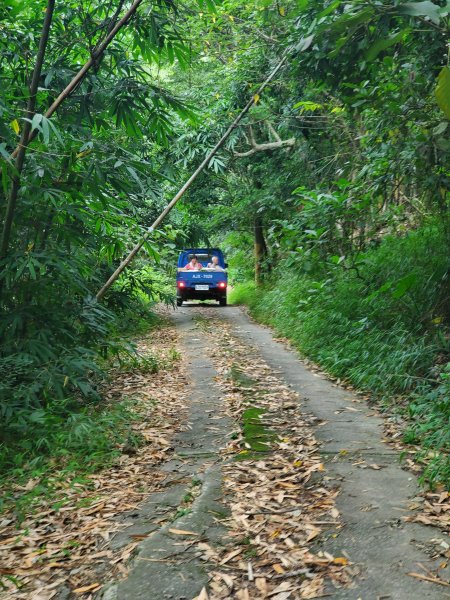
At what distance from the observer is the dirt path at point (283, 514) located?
8.94 ft

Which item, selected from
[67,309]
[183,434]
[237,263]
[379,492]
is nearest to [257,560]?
[379,492]

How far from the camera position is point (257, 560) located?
2961mm

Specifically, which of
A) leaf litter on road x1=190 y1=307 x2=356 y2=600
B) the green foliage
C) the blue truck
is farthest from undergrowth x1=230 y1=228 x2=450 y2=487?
the blue truck

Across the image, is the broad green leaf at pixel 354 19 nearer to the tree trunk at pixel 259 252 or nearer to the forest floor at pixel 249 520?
the forest floor at pixel 249 520

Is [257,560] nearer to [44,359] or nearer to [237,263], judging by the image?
[44,359]

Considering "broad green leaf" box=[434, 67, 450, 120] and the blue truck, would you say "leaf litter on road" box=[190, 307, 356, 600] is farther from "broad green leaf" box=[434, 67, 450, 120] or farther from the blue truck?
the blue truck

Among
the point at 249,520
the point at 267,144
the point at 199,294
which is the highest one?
the point at 267,144

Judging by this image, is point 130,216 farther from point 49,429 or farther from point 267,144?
point 267,144

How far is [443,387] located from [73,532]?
3.14m

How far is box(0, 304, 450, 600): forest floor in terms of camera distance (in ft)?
9.03

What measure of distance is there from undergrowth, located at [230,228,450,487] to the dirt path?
1.10ft

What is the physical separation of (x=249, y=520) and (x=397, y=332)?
3.73 m

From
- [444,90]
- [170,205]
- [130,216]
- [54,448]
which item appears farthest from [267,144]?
[444,90]

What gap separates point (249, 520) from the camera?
338 centimetres
